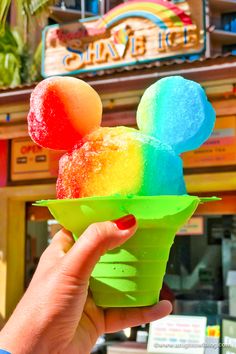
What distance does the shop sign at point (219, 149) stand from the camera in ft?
18.7

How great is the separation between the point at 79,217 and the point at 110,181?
0.17 m

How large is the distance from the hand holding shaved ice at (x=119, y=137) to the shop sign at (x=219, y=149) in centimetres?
403

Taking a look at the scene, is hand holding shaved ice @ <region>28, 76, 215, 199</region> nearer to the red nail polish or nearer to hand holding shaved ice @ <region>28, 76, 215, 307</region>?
hand holding shaved ice @ <region>28, 76, 215, 307</region>

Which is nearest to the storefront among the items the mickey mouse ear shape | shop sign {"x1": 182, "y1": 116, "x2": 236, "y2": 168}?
shop sign {"x1": 182, "y1": 116, "x2": 236, "y2": 168}

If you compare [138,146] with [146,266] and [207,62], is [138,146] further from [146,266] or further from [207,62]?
[207,62]

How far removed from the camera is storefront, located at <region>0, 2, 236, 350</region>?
5605mm

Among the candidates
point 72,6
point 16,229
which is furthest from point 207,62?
point 72,6

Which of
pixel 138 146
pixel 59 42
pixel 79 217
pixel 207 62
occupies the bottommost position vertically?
pixel 79 217

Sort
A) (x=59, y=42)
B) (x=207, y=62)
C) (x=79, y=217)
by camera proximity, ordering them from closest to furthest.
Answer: (x=79, y=217), (x=207, y=62), (x=59, y=42)

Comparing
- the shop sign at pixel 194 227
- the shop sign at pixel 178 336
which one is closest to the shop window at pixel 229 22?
the shop sign at pixel 194 227

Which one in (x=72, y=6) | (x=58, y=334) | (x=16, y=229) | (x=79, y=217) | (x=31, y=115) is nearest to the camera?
(x=58, y=334)

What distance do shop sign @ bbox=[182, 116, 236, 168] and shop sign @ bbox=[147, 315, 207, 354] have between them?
1.74 metres

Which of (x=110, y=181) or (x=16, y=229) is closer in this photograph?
(x=110, y=181)

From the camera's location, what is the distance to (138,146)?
1634 millimetres
